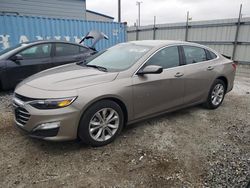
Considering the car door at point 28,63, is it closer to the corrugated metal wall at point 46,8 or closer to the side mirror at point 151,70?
the side mirror at point 151,70

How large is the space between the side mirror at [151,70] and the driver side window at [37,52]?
361cm

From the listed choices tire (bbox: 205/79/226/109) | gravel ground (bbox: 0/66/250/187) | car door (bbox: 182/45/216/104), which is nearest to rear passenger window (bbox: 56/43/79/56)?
gravel ground (bbox: 0/66/250/187)

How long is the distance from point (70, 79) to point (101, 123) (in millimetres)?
743

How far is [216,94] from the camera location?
14.8 feet

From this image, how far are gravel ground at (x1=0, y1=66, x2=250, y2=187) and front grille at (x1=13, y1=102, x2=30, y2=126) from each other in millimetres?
444

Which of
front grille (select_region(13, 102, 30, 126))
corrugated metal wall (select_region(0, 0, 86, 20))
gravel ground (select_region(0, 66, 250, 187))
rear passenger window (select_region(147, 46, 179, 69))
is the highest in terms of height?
corrugated metal wall (select_region(0, 0, 86, 20))

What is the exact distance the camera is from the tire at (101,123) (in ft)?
8.93

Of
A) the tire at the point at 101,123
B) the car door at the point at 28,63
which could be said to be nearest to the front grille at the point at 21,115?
the tire at the point at 101,123

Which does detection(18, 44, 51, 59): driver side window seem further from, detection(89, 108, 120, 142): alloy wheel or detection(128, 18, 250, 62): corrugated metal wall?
detection(128, 18, 250, 62): corrugated metal wall

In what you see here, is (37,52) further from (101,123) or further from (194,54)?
(194,54)

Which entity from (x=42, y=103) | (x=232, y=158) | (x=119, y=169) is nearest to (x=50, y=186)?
(x=119, y=169)

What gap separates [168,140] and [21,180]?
2042 mm

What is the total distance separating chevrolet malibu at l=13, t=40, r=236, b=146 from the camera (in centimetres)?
258

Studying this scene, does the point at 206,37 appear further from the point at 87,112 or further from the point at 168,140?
the point at 87,112
